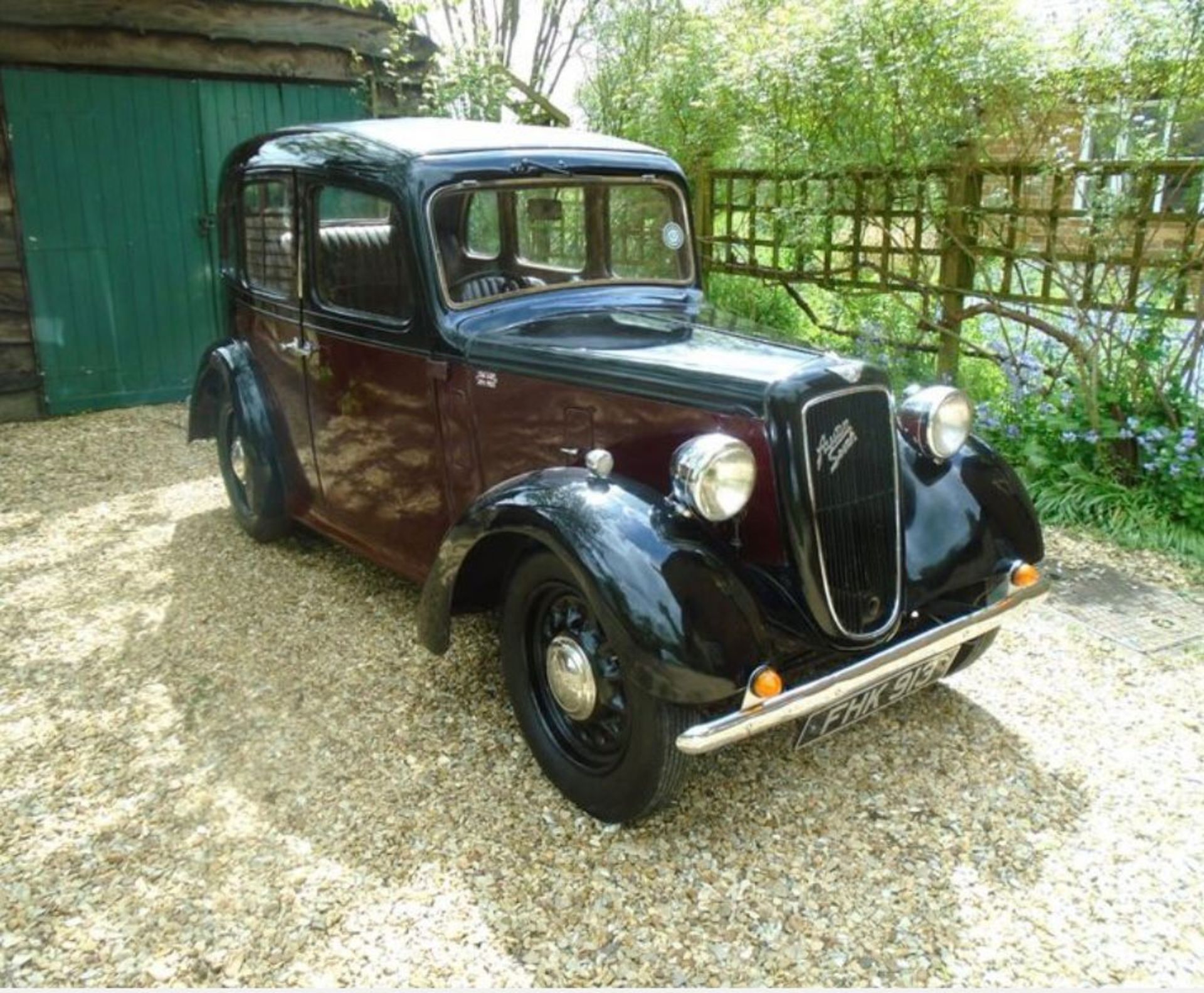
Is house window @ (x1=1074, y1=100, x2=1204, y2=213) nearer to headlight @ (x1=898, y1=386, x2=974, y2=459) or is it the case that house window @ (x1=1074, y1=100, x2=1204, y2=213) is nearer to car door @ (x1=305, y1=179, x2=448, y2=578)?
headlight @ (x1=898, y1=386, x2=974, y2=459)

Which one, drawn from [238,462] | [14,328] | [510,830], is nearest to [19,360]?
[14,328]

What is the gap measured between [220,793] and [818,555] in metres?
1.84

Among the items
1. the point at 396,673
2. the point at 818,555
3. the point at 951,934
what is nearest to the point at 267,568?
the point at 396,673

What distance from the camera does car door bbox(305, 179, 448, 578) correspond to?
345cm

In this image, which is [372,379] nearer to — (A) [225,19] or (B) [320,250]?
(B) [320,250]

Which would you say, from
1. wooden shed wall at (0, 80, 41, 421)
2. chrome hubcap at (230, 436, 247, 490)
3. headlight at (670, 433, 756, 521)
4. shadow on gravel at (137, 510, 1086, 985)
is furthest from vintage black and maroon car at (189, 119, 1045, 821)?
wooden shed wall at (0, 80, 41, 421)

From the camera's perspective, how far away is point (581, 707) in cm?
274

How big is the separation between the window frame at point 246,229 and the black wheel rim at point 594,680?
1.92 metres

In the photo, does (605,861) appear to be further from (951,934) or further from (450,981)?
(951,934)

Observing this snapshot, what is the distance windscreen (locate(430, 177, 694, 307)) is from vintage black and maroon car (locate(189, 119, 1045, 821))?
0.04 ft

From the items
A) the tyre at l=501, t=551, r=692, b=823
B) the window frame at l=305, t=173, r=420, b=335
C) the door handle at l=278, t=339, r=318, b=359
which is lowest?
the tyre at l=501, t=551, r=692, b=823

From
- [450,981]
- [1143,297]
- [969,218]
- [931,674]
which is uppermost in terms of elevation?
[969,218]

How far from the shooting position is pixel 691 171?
294 inches

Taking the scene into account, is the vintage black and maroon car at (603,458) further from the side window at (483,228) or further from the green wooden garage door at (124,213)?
the green wooden garage door at (124,213)
